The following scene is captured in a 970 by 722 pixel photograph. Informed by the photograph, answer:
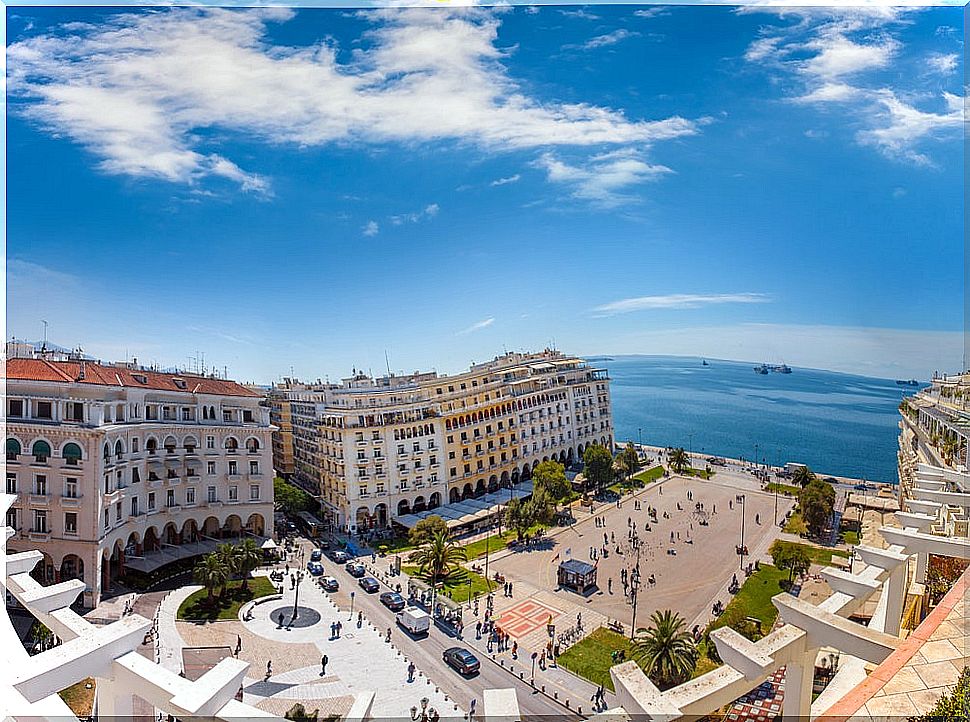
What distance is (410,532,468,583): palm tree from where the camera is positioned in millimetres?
4648

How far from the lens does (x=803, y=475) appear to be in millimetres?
5008

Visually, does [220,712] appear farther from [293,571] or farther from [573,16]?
[573,16]

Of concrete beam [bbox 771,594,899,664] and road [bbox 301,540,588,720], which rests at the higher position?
concrete beam [bbox 771,594,899,664]

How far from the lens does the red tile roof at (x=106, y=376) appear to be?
429cm

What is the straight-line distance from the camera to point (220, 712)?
2.13 meters

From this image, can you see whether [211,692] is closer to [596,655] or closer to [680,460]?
[596,655]

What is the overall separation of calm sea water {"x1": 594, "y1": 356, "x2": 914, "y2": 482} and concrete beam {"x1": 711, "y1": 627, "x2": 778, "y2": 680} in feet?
9.22

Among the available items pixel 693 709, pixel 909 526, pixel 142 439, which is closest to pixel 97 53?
pixel 142 439

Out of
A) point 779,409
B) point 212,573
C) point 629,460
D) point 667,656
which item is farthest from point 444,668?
point 779,409

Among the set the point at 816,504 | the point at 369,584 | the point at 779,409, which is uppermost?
the point at 779,409

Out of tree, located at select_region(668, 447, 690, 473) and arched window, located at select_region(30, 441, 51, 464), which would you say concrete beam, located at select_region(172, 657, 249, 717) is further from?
tree, located at select_region(668, 447, 690, 473)

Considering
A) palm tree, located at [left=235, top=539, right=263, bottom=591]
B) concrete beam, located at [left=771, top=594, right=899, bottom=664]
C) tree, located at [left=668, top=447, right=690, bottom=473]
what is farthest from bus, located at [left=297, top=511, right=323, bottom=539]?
concrete beam, located at [left=771, top=594, right=899, bottom=664]

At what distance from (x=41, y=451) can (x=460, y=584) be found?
3479 millimetres

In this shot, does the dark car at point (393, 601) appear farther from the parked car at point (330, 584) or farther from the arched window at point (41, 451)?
the arched window at point (41, 451)
